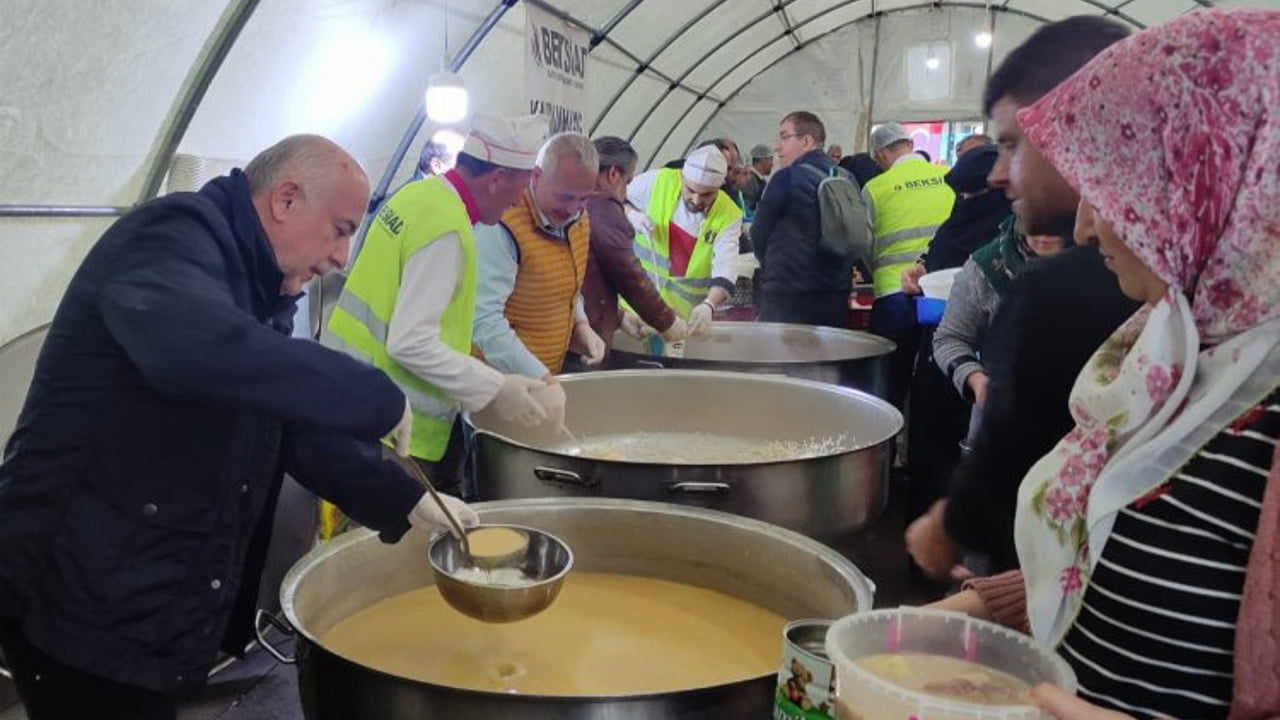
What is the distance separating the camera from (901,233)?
434 cm

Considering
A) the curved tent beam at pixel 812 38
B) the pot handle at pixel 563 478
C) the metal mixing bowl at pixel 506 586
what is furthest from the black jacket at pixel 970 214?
the curved tent beam at pixel 812 38

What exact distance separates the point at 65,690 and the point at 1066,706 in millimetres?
1354

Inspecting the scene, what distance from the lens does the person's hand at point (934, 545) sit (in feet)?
4.67

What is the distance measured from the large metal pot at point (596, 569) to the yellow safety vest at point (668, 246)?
2.62 metres

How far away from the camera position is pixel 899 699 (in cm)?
79

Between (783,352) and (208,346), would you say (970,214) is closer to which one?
(783,352)

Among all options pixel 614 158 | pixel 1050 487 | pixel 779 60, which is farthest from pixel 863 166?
pixel 779 60

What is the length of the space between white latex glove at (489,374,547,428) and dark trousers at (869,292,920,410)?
237 cm

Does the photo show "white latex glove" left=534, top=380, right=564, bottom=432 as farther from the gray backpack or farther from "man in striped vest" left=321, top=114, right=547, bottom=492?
the gray backpack

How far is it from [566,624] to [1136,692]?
1130 millimetres

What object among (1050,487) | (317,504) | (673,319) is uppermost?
(1050,487)

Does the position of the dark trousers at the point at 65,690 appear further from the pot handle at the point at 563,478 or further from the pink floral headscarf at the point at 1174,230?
the pink floral headscarf at the point at 1174,230

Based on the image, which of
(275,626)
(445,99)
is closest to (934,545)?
(275,626)

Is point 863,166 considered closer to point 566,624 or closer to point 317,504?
point 317,504
